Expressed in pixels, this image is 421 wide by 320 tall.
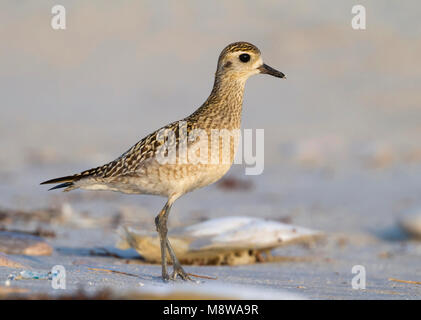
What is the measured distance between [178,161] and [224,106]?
0.69 metres

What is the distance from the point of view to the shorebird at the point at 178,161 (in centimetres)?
498

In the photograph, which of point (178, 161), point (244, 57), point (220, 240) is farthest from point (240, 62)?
point (220, 240)

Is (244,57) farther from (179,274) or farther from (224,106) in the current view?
(179,274)

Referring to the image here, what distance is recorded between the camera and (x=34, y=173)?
42.6 ft

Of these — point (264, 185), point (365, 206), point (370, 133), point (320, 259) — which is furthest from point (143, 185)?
point (370, 133)

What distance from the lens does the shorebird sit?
196 inches

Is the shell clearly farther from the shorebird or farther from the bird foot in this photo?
the bird foot

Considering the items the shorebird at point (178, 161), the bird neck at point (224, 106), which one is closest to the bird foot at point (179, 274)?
the shorebird at point (178, 161)

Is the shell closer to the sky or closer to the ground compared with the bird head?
closer to the ground

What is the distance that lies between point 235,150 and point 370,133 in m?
15.5

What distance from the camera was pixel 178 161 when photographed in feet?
16.3

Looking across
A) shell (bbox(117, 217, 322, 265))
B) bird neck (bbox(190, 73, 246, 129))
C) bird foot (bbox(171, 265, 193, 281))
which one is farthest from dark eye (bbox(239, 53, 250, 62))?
bird foot (bbox(171, 265, 193, 281))

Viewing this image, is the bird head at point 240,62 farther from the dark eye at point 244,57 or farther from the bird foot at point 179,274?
the bird foot at point 179,274

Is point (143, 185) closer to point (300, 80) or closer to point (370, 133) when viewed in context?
point (370, 133)
